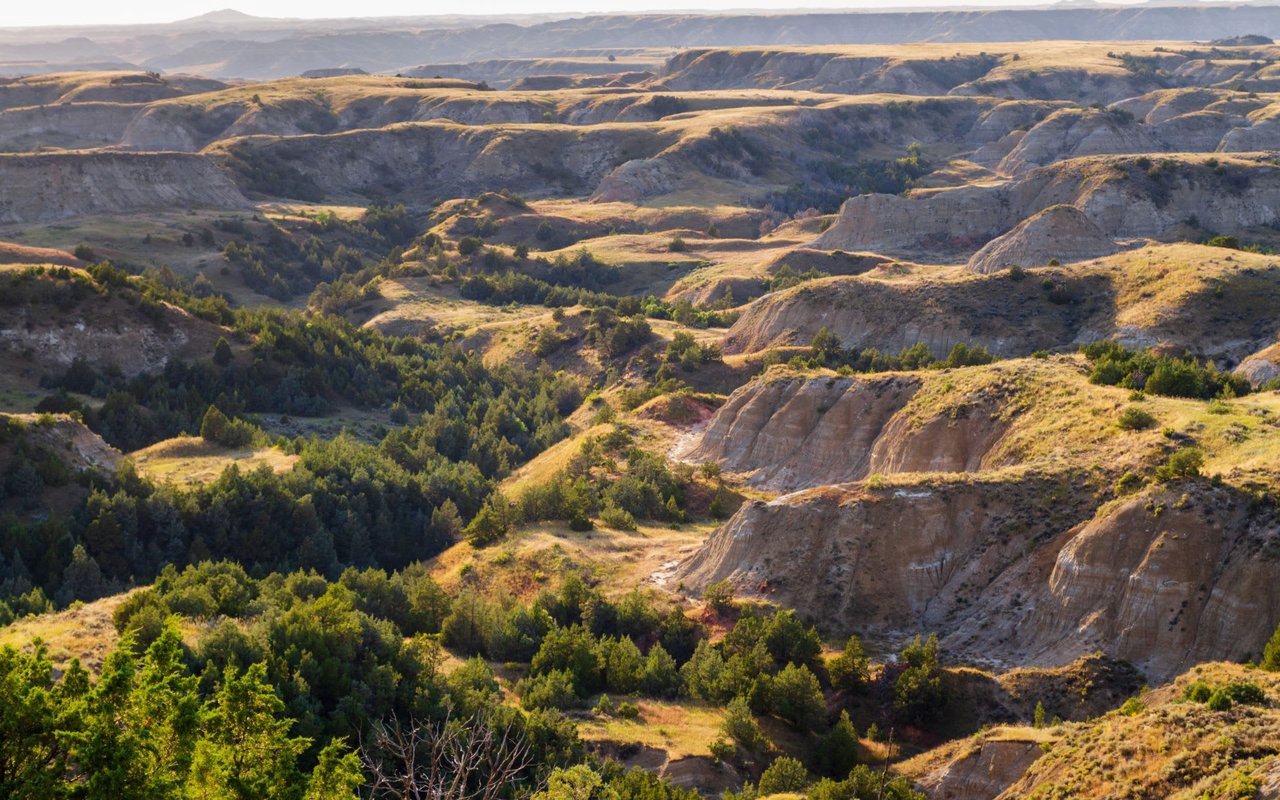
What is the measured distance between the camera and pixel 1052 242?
3110 inches

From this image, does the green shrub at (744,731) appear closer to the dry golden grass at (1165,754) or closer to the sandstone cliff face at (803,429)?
the dry golden grass at (1165,754)

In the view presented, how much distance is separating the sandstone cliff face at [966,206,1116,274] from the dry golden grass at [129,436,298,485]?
48363 mm

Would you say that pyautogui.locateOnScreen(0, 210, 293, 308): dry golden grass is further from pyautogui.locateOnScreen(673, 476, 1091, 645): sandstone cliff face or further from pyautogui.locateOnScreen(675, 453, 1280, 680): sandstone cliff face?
pyautogui.locateOnScreen(673, 476, 1091, 645): sandstone cliff face

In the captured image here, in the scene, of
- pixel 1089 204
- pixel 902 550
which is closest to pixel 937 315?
pixel 902 550

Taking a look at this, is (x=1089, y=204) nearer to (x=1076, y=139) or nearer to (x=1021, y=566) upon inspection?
(x=1076, y=139)

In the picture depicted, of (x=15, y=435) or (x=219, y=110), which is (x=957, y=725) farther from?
(x=219, y=110)

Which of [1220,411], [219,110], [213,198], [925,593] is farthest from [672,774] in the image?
[219,110]

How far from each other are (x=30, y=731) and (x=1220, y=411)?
3354 cm

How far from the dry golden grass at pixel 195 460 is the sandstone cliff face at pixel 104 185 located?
58.6 meters

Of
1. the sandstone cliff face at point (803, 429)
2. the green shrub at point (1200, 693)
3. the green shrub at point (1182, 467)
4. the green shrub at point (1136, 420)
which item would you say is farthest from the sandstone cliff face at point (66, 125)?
→ the green shrub at point (1200, 693)

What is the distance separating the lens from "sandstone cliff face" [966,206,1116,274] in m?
78.6

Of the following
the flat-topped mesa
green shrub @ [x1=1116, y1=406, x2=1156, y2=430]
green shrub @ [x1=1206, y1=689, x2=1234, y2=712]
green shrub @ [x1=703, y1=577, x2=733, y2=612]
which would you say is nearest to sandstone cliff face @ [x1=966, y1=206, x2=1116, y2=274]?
the flat-topped mesa

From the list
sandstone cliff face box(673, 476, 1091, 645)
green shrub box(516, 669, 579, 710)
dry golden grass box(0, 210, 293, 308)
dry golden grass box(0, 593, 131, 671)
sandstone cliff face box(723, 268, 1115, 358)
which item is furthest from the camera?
dry golden grass box(0, 210, 293, 308)

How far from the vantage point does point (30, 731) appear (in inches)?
643
